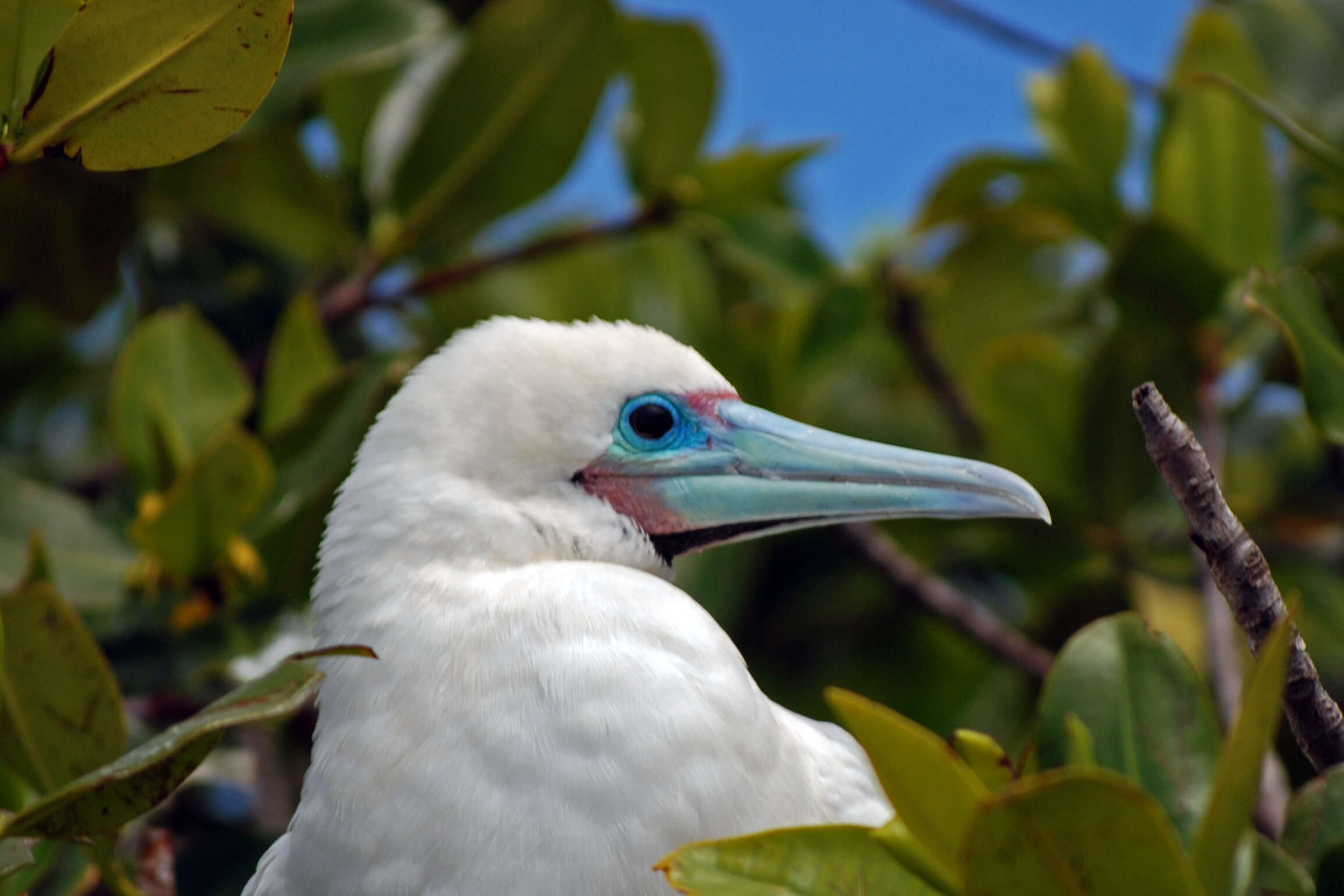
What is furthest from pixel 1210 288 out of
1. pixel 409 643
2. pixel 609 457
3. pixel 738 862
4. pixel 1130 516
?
pixel 738 862

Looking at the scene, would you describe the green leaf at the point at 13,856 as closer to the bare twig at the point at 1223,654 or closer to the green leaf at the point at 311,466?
the green leaf at the point at 311,466

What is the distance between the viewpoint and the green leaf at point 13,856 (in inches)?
53.6

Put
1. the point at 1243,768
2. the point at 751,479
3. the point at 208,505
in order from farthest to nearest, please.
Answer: the point at 208,505 < the point at 751,479 < the point at 1243,768

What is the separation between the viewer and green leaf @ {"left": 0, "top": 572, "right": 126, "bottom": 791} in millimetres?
1789

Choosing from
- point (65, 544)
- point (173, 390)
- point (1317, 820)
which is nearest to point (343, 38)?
point (173, 390)

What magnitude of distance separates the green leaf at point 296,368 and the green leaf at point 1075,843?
1984 mm

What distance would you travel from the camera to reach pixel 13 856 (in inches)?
54.3

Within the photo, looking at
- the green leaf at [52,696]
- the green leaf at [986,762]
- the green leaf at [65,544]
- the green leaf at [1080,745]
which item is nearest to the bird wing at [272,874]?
the green leaf at [52,696]

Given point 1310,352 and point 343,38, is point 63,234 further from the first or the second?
point 1310,352

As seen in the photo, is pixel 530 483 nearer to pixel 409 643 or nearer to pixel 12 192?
pixel 409 643

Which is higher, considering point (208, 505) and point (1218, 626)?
point (1218, 626)

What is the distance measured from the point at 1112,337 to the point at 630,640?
1.71 metres

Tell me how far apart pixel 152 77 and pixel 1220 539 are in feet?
4.06

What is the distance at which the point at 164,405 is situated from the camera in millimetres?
2758
